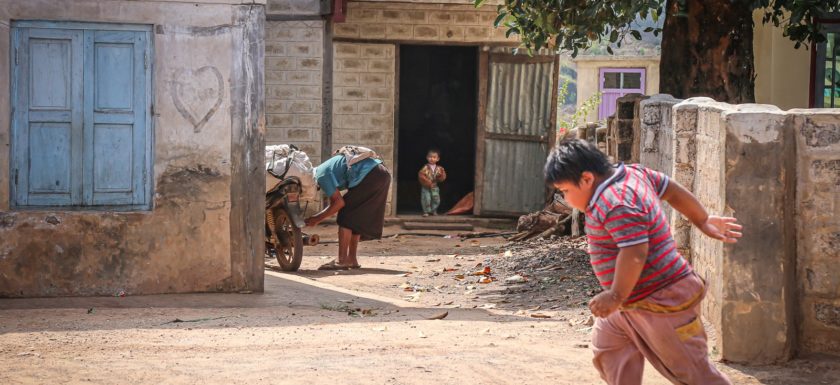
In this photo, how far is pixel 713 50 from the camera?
9922 millimetres

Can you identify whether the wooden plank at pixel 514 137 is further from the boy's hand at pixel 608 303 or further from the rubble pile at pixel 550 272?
the boy's hand at pixel 608 303

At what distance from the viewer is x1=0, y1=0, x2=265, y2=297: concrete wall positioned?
8.12 meters

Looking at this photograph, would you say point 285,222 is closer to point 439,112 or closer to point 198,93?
point 198,93

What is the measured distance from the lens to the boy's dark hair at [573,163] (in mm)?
4055

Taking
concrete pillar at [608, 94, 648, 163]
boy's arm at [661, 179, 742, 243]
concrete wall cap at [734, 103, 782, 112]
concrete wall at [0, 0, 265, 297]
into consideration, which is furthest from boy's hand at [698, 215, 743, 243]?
concrete pillar at [608, 94, 648, 163]

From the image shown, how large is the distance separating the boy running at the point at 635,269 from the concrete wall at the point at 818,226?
1730 mm

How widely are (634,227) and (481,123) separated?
11246 millimetres

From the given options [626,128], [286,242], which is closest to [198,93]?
[286,242]

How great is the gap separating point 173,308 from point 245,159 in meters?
1.22

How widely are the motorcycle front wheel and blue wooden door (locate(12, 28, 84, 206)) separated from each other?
231cm

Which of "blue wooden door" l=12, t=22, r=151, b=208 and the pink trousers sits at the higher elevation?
"blue wooden door" l=12, t=22, r=151, b=208

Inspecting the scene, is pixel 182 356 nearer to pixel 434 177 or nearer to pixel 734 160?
pixel 734 160

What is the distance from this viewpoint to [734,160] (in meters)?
5.75

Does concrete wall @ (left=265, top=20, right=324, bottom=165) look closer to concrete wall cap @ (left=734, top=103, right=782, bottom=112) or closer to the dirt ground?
the dirt ground
